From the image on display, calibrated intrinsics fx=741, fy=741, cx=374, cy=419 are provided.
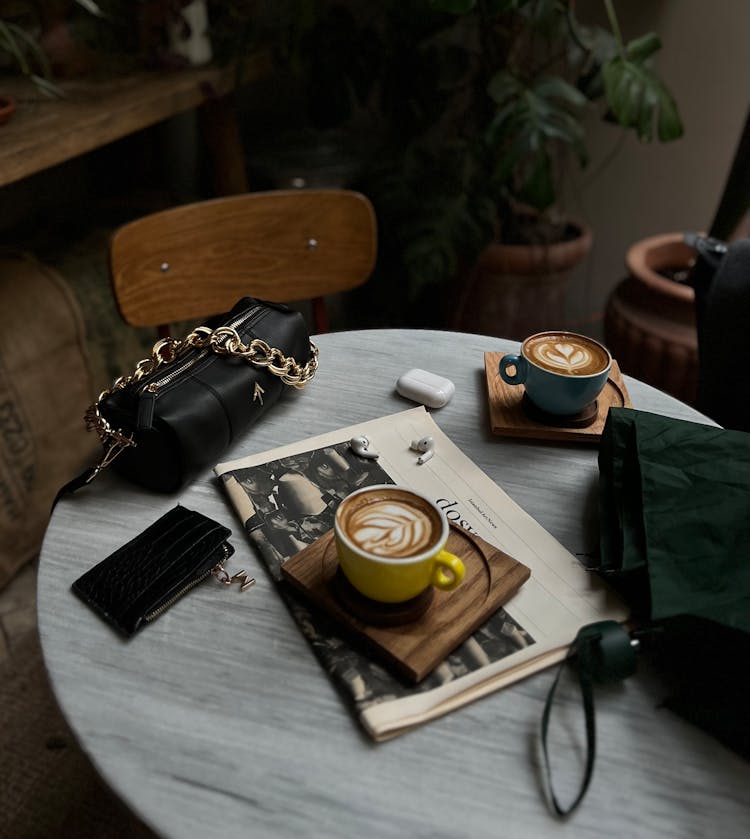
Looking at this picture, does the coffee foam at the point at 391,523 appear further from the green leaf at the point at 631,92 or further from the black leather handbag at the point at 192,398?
the green leaf at the point at 631,92

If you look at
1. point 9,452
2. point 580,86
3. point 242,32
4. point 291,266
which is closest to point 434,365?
point 291,266

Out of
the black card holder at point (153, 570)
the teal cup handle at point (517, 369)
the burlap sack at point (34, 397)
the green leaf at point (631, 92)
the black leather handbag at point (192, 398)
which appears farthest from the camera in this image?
the green leaf at point (631, 92)

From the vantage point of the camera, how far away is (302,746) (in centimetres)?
50

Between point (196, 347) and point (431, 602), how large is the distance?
39cm

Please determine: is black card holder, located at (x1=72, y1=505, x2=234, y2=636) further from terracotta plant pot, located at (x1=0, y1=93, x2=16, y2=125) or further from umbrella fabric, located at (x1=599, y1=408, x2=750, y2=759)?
terracotta plant pot, located at (x1=0, y1=93, x2=16, y2=125)

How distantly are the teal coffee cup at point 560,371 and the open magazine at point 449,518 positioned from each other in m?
0.11

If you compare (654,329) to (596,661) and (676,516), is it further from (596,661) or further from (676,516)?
(596,661)

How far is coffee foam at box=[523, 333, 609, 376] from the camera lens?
2.60 feet

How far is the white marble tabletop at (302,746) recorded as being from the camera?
47 centimetres

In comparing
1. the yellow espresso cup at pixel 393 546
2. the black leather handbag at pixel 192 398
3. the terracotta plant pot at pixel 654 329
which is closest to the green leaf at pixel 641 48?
the terracotta plant pot at pixel 654 329

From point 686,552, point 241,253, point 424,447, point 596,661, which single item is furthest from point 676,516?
point 241,253

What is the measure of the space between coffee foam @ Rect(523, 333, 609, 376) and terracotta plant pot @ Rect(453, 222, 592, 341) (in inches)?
42.1

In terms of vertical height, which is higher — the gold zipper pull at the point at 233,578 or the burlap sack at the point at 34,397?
the gold zipper pull at the point at 233,578

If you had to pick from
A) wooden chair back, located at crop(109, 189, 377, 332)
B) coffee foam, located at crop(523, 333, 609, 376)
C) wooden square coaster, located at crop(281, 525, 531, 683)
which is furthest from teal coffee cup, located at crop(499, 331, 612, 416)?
wooden chair back, located at crop(109, 189, 377, 332)
